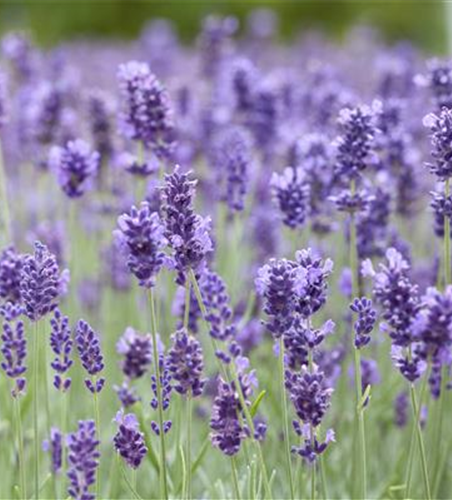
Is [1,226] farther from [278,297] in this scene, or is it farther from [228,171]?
[278,297]

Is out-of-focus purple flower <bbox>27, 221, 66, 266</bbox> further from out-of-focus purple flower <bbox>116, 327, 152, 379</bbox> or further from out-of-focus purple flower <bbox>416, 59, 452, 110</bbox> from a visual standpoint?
out-of-focus purple flower <bbox>416, 59, 452, 110</bbox>

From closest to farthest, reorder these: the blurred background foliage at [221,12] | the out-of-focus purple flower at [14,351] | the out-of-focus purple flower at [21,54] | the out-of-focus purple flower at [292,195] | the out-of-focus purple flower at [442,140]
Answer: the out-of-focus purple flower at [14,351] → the out-of-focus purple flower at [442,140] → the out-of-focus purple flower at [292,195] → the out-of-focus purple flower at [21,54] → the blurred background foliage at [221,12]

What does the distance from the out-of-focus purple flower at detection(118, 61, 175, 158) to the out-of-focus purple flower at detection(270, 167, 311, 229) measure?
40 centimetres

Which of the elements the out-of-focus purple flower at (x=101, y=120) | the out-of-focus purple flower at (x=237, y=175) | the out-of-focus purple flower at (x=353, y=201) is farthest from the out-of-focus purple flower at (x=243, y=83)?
the out-of-focus purple flower at (x=353, y=201)

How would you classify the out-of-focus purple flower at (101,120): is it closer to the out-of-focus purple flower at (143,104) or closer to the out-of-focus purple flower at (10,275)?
the out-of-focus purple flower at (143,104)

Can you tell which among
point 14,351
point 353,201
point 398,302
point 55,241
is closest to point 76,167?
point 55,241

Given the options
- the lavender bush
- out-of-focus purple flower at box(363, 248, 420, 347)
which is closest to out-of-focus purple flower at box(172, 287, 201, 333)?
the lavender bush

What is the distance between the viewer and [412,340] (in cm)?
225

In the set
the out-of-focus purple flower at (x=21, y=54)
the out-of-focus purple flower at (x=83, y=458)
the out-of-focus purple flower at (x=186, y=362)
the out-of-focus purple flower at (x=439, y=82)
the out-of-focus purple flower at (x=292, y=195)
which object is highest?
the out-of-focus purple flower at (x=21, y=54)

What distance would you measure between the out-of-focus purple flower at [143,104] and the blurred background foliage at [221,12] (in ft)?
43.2

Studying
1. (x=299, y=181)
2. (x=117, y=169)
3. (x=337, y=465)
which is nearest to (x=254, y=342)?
(x=337, y=465)

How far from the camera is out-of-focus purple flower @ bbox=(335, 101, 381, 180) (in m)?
2.91

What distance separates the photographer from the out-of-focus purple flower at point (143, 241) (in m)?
2.19

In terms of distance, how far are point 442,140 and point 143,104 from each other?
1.06 meters
